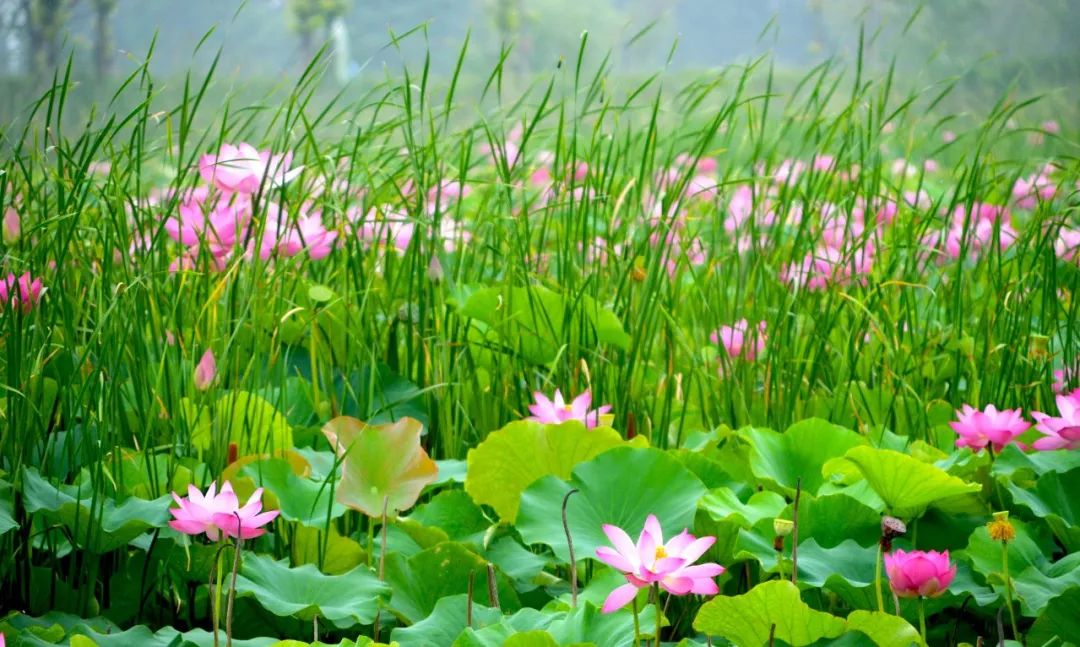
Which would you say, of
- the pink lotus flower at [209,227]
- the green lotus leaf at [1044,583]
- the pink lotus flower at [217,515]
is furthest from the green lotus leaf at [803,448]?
the pink lotus flower at [209,227]

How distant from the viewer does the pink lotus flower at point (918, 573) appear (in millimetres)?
685

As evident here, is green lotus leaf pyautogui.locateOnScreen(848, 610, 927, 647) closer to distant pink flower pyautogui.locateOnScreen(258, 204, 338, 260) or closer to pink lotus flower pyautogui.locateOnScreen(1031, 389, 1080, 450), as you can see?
pink lotus flower pyautogui.locateOnScreen(1031, 389, 1080, 450)

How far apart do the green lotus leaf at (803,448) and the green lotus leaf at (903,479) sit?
0.12 m

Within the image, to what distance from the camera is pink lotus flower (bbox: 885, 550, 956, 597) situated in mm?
685

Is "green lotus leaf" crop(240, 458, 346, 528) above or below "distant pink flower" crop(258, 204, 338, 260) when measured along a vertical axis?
below

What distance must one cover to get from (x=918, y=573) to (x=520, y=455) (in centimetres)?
37

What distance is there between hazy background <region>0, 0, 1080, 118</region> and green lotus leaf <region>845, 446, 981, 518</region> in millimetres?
474

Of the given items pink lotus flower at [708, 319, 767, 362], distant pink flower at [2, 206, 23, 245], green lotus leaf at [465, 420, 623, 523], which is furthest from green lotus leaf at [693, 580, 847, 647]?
distant pink flower at [2, 206, 23, 245]

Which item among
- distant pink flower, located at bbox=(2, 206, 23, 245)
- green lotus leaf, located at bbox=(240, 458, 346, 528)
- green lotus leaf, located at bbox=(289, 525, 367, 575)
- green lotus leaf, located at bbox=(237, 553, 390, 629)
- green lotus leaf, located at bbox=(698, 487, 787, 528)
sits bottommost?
green lotus leaf, located at bbox=(289, 525, 367, 575)

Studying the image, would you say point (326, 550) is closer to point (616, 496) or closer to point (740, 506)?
point (616, 496)

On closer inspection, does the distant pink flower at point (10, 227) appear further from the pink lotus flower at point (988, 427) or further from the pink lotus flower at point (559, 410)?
the pink lotus flower at point (988, 427)

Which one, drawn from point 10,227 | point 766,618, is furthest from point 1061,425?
point 10,227

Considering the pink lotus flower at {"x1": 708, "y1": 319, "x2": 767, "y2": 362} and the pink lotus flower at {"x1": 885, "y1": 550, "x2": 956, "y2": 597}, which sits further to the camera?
the pink lotus flower at {"x1": 708, "y1": 319, "x2": 767, "y2": 362}

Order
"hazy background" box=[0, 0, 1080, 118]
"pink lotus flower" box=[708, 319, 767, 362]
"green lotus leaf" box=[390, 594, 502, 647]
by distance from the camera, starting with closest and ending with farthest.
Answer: "green lotus leaf" box=[390, 594, 502, 647]
"pink lotus flower" box=[708, 319, 767, 362]
"hazy background" box=[0, 0, 1080, 118]
